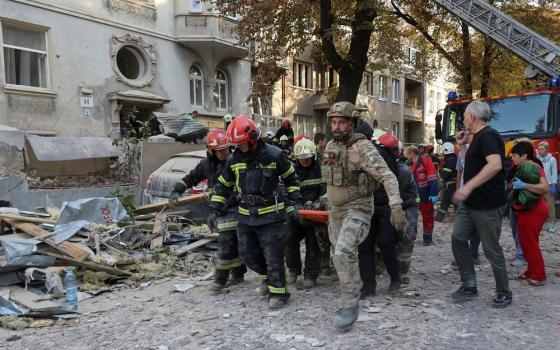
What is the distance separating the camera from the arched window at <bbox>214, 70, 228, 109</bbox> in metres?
20.5

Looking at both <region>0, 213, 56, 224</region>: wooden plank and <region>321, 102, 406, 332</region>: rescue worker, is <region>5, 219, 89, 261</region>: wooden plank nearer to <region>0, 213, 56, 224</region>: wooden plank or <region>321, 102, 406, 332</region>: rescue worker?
<region>0, 213, 56, 224</region>: wooden plank

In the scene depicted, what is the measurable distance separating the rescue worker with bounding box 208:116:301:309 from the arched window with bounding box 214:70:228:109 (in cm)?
1604

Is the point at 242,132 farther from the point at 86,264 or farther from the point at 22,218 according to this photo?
the point at 22,218

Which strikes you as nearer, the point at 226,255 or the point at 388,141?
the point at 388,141

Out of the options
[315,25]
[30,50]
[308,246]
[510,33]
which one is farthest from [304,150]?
[30,50]

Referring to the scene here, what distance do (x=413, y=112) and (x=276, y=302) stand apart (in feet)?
114

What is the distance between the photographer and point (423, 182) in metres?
7.69

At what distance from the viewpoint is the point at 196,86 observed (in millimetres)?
19625

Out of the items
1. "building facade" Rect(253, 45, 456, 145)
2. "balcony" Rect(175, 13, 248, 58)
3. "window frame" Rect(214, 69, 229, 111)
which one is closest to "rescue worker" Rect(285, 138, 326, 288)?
"building facade" Rect(253, 45, 456, 145)

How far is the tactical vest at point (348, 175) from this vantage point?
4.24 meters

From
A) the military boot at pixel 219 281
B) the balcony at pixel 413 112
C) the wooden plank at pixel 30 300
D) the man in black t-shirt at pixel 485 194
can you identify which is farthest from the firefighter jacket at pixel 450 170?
the balcony at pixel 413 112

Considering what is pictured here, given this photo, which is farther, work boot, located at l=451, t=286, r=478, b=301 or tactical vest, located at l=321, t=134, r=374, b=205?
work boot, located at l=451, t=286, r=478, b=301

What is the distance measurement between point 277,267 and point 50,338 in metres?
2.14

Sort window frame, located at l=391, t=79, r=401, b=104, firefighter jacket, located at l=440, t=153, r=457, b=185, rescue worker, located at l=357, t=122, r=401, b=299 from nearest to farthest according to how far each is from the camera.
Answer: rescue worker, located at l=357, t=122, r=401, b=299, firefighter jacket, located at l=440, t=153, r=457, b=185, window frame, located at l=391, t=79, r=401, b=104
